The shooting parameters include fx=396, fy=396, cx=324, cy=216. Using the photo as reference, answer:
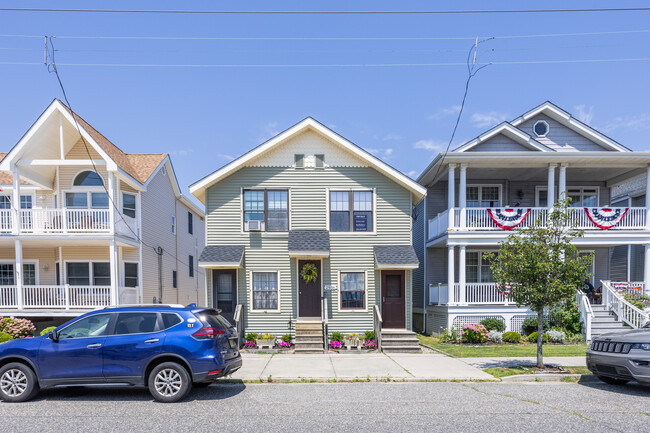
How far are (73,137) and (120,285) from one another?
6.59 m

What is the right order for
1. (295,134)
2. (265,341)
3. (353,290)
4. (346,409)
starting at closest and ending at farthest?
1. (346,409)
2. (265,341)
3. (353,290)
4. (295,134)

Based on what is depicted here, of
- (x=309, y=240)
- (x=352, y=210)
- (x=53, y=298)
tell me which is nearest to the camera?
(x=309, y=240)

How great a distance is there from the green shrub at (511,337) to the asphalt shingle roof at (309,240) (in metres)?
7.41

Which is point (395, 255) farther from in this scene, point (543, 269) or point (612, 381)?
point (612, 381)

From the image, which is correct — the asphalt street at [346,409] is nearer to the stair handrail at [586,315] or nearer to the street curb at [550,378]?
the street curb at [550,378]

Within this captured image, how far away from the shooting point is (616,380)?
8.59 meters

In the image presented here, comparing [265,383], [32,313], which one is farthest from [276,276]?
[32,313]

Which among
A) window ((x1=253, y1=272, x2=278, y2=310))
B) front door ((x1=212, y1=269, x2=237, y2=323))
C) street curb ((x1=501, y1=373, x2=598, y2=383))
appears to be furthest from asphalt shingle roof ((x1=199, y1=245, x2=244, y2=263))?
street curb ((x1=501, y1=373, x2=598, y2=383))

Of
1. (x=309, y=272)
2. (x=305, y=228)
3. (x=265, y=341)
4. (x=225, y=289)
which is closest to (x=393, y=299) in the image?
(x=309, y=272)

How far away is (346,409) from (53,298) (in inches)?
550

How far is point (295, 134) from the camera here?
48.9ft

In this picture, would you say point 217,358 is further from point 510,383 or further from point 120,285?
point 120,285

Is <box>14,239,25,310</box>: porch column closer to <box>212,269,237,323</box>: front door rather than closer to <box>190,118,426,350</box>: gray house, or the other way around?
<box>190,118,426,350</box>: gray house

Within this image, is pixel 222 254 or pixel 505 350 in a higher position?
pixel 222 254
